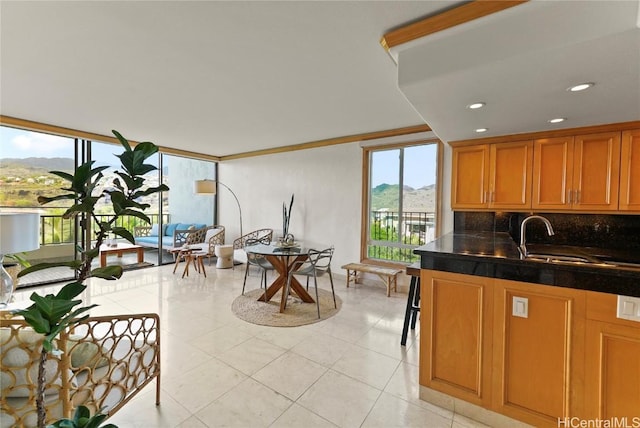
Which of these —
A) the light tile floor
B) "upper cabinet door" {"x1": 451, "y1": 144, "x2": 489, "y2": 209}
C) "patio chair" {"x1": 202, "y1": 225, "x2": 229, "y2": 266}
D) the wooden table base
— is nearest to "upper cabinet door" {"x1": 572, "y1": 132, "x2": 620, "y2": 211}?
"upper cabinet door" {"x1": 451, "y1": 144, "x2": 489, "y2": 209}

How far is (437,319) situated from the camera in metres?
1.87

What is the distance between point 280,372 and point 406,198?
3.14m

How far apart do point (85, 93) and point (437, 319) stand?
13.4 ft

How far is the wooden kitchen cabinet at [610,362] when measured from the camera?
1.39 m

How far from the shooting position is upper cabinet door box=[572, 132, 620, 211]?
247cm

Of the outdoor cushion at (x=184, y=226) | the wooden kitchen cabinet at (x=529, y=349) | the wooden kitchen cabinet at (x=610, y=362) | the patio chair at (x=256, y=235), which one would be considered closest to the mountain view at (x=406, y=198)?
the patio chair at (x=256, y=235)

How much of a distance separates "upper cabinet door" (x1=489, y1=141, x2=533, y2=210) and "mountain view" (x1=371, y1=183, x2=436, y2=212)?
105 cm

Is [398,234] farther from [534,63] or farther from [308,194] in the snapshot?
[534,63]

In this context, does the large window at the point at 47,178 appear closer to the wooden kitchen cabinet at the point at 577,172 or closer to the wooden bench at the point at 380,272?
the wooden bench at the point at 380,272

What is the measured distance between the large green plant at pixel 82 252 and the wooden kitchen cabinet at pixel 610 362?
2.27m

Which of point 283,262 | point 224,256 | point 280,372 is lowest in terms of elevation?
point 280,372

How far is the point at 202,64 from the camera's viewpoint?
237cm

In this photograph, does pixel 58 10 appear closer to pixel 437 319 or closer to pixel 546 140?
pixel 437 319

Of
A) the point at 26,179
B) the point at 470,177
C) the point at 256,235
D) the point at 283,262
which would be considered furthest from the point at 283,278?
the point at 26,179
